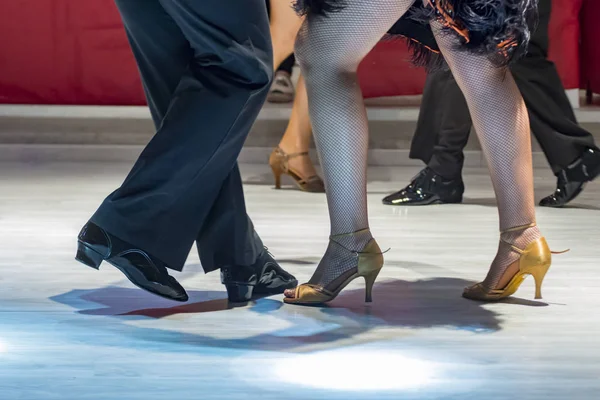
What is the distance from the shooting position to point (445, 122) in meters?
3.53

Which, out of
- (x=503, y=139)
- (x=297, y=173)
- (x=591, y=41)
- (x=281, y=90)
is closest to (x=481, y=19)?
(x=503, y=139)

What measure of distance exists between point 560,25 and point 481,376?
11.0ft

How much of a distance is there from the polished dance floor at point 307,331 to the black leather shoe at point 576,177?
0.44 m

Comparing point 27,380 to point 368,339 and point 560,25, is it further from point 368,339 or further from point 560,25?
point 560,25

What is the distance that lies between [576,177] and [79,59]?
2.51 meters

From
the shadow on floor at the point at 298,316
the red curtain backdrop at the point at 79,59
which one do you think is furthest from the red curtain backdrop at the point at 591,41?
the shadow on floor at the point at 298,316

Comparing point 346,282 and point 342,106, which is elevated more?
point 342,106

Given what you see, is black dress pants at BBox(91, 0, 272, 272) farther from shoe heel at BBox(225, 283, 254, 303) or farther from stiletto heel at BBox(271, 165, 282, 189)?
stiletto heel at BBox(271, 165, 282, 189)

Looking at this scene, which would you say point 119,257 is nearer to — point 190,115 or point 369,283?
point 190,115

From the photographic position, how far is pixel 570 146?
3410 mm

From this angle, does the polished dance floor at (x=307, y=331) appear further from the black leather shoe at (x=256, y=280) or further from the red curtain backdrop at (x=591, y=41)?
the red curtain backdrop at (x=591, y=41)

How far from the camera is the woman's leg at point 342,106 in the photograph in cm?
200

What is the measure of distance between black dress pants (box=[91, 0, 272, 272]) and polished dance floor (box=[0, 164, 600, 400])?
0.18 meters

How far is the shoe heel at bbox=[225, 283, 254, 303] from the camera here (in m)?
2.14
